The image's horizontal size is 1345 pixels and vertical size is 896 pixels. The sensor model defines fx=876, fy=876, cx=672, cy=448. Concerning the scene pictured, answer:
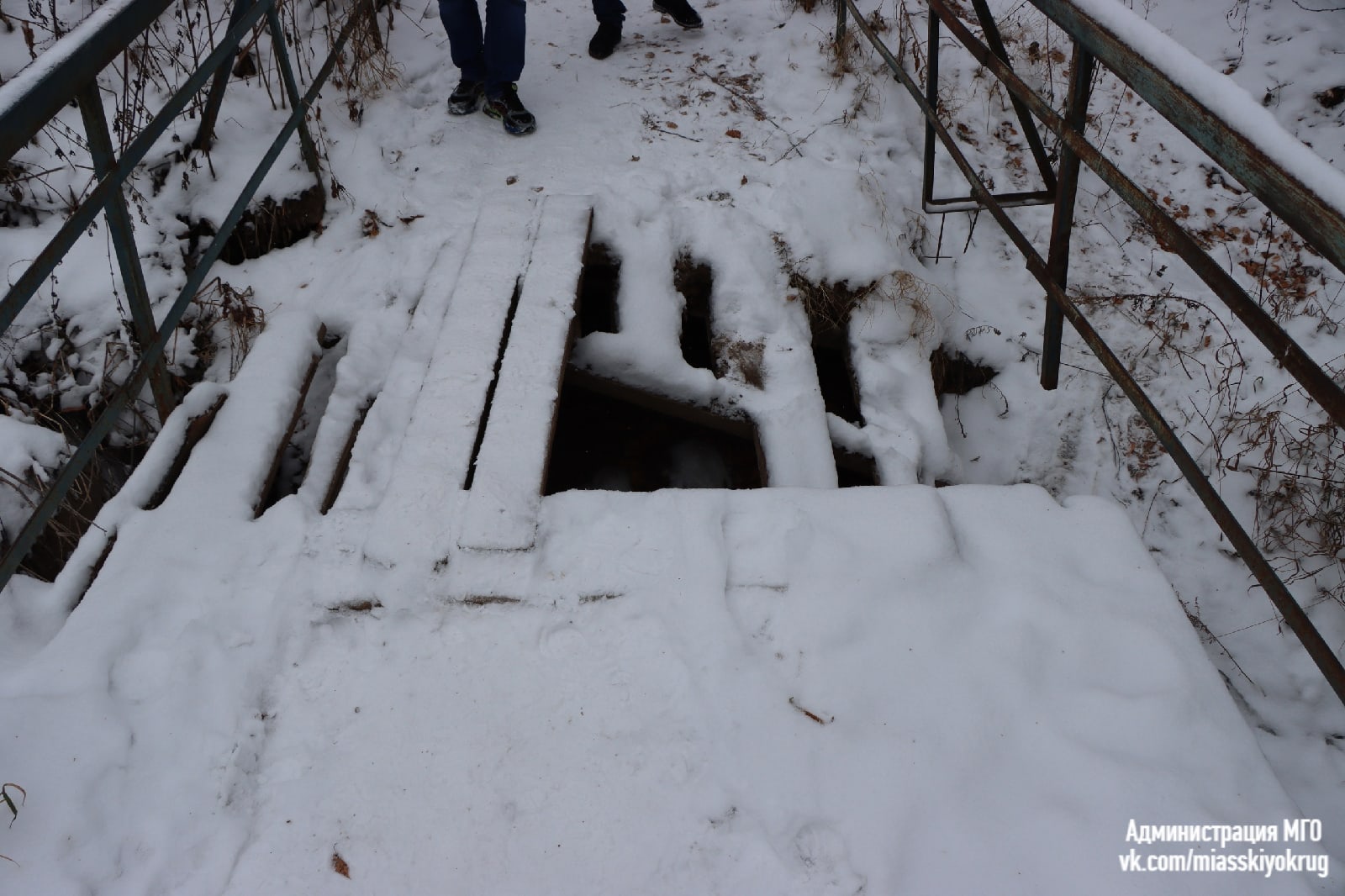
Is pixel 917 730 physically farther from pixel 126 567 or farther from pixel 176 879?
pixel 126 567

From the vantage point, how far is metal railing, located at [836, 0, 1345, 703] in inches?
52.2

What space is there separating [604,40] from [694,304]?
193cm

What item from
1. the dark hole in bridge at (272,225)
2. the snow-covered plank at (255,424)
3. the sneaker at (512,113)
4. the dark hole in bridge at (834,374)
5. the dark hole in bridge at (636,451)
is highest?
the sneaker at (512,113)

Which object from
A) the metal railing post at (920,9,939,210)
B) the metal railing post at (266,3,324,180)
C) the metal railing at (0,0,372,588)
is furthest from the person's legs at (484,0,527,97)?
the metal railing post at (920,9,939,210)

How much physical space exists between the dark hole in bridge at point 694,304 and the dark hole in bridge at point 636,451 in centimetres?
27

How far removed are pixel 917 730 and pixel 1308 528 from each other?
176cm

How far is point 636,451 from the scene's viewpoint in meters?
3.18

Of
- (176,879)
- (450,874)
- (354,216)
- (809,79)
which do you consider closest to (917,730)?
(450,874)

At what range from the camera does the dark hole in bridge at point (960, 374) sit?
10.2 feet

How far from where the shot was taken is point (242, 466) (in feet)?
7.29

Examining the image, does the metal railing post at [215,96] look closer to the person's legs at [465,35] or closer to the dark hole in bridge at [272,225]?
the dark hole in bridge at [272,225]

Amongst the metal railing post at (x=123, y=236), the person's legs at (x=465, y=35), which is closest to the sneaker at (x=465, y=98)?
the person's legs at (x=465, y=35)

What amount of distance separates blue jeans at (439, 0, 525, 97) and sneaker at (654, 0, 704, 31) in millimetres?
1051

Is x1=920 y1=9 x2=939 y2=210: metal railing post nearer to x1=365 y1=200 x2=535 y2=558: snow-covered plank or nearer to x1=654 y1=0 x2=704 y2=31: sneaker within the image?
x1=365 y1=200 x2=535 y2=558: snow-covered plank
